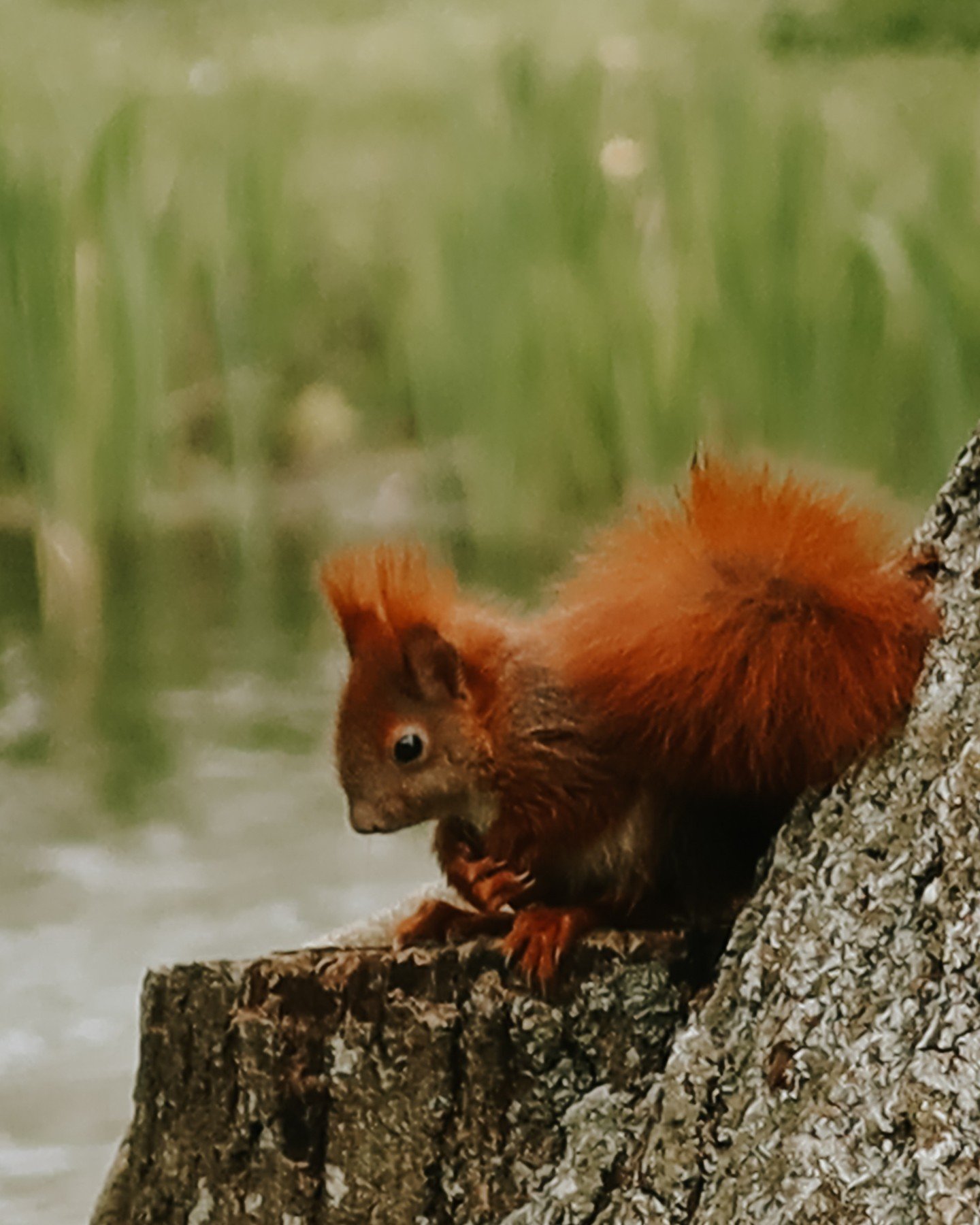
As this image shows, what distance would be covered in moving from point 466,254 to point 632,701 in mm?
904

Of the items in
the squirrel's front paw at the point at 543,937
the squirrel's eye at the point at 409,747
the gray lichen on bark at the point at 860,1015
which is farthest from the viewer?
the squirrel's eye at the point at 409,747

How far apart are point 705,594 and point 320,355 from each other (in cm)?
101

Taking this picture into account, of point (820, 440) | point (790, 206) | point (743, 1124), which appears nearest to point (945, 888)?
point (743, 1124)

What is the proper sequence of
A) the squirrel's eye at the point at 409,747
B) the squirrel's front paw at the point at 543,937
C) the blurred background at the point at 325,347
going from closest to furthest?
the squirrel's front paw at the point at 543,937, the squirrel's eye at the point at 409,747, the blurred background at the point at 325,347

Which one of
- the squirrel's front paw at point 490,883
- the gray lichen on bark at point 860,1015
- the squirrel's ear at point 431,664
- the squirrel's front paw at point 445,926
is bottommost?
the gray lichen on bark at point 860,1015

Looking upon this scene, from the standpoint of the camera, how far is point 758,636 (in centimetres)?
64

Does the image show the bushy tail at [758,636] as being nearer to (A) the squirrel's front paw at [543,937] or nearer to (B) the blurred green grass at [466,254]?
(A) the squirrel's front paw at [543,937]

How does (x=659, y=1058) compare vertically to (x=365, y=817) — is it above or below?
below

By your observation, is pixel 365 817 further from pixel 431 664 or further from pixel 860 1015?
pixel 860 1015

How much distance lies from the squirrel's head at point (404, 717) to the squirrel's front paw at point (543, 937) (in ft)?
0.32

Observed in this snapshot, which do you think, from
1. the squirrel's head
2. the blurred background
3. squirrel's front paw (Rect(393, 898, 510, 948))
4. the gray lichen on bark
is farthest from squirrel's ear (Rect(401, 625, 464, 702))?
the blurred background

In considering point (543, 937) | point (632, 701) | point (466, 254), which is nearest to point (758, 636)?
point (632, 701)

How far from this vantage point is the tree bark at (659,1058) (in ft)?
1.85

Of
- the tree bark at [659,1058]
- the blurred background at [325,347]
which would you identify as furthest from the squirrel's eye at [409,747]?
the blurred background at [325,347]
